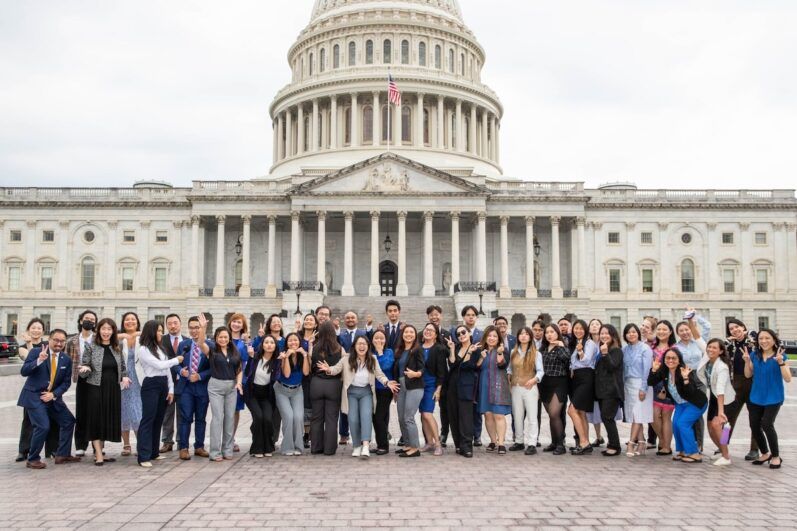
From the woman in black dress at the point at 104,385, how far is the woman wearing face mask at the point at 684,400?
9810 millimetres

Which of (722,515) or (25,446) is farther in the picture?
Result: (25,446)

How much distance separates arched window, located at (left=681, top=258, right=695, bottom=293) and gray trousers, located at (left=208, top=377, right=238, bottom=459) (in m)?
58.1

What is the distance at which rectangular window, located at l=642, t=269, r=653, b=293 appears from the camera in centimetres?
6562

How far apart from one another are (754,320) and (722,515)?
61.0 metres

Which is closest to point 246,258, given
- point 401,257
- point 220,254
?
point 220,254

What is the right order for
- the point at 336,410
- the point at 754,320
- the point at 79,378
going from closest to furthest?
the point at 79,378 → the point at 336,410 → the point at 754,320

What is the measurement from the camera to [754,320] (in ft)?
214

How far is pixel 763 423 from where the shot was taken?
1377 cm

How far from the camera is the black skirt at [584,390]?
15.0 metres

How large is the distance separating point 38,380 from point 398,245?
169 feet

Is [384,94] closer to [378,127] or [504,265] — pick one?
[378,127]

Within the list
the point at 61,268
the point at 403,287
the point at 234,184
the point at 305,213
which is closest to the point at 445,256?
the point at 403,287

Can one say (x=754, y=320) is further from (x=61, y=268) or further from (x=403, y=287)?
(x=61, y=268)

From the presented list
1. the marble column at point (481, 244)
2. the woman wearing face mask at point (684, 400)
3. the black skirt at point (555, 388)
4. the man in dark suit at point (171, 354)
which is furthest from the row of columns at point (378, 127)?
the woman wearing face mask at point (684, 400)
